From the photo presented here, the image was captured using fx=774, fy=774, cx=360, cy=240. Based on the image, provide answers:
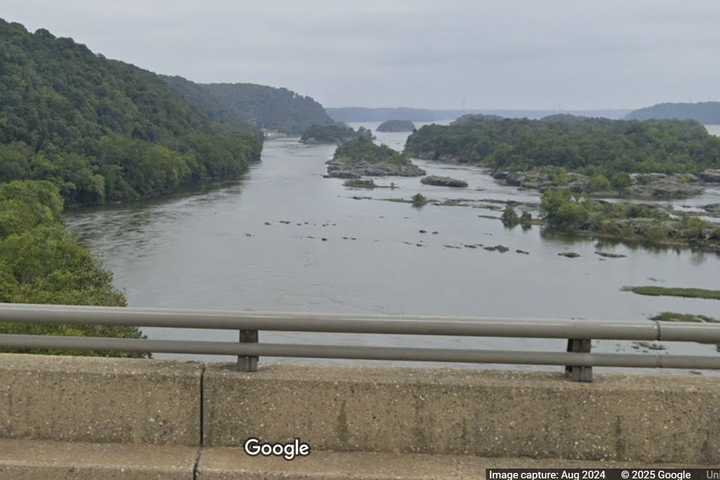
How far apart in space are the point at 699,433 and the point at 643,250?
8137cm

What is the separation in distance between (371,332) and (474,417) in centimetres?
96

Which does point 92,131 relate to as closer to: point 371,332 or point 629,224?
point 629,224

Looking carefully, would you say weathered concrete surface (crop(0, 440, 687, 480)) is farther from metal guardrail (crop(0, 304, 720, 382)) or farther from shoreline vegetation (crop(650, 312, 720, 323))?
shoreline vegetation (crop(650, 312, 720, 323))

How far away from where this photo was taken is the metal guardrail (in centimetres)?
508

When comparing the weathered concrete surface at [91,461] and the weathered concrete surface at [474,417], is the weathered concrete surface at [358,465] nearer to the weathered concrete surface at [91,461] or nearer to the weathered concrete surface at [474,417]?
the weathered concrete surface at [474,417]

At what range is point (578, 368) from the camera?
5.39 meters

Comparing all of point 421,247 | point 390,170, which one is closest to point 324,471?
point 421,247

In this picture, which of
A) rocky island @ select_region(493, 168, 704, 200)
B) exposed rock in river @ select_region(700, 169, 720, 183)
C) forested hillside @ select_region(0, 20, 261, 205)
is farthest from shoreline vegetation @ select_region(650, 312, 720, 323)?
exposed rock in river @ select_region(700, 169, 720, 183)

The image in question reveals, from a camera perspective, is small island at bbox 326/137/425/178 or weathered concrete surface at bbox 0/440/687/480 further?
small island at bbox 326/137/425/178

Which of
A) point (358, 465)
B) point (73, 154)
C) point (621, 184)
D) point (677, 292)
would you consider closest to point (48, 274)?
point (358, 465)

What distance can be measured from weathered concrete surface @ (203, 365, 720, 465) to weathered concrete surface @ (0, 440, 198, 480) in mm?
364

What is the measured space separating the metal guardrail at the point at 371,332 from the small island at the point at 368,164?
143m

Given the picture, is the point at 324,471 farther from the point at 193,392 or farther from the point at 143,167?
the point at 143,167

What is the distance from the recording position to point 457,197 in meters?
117
